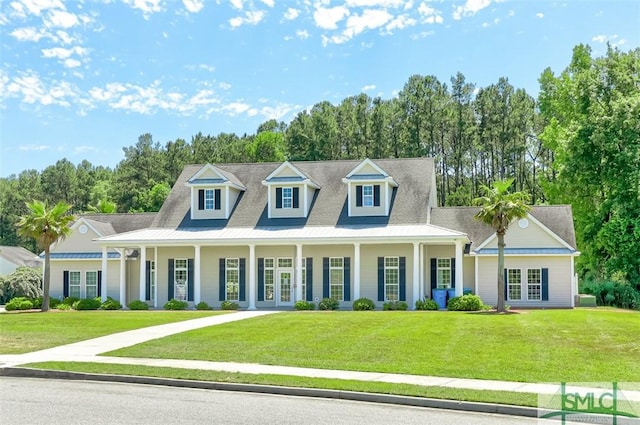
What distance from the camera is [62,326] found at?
2686cm

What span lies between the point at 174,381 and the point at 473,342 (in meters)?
8.95

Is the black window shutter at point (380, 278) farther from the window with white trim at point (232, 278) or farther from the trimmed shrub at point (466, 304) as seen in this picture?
the window with white trim at point (232, 278)

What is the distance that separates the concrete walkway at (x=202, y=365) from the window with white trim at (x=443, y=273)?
15478mm

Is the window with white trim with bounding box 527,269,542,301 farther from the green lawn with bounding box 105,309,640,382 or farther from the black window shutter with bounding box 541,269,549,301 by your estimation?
the green lawn with bounding box 105,309,640,382

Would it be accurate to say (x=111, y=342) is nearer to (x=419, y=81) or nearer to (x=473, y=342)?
(x=473, y=342)

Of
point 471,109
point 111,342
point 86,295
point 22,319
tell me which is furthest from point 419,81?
point 111,342

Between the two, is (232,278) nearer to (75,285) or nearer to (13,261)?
(75,285)

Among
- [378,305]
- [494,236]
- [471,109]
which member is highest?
[471,109]

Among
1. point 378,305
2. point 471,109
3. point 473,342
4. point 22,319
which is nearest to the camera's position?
point 473,342

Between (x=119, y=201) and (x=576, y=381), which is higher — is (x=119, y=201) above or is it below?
above

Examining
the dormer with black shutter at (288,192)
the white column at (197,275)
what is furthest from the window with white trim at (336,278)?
the white column at (197,275)

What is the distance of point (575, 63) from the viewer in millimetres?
50125

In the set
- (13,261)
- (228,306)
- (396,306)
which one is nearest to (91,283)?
(228,306)

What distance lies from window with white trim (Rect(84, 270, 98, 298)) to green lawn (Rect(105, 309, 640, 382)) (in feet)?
57.8
